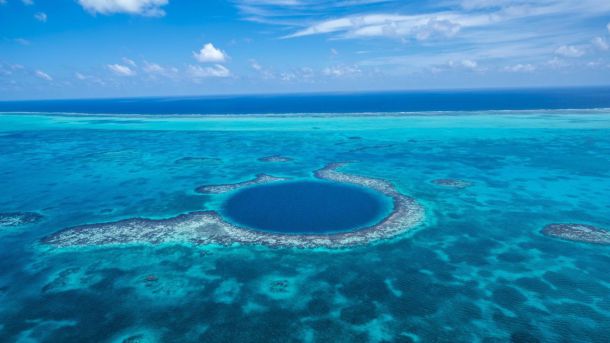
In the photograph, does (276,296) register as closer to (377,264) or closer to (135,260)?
(377,264)

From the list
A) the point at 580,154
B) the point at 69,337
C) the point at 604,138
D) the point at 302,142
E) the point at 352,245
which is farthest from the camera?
the point at 302,142

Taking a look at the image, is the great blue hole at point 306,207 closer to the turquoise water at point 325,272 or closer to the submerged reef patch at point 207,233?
the submerged reef patch at point 207,233

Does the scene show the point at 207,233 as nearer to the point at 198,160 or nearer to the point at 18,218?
the point at 18,218

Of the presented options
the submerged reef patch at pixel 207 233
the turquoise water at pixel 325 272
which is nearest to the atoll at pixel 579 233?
the turquoise water at pixel 325 272

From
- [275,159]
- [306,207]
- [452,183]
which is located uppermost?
[275,159]

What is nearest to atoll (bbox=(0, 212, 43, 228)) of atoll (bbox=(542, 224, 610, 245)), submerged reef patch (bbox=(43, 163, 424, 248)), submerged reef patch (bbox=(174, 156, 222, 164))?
submerged reef patch (bbox=(43, 163, 424, 248))

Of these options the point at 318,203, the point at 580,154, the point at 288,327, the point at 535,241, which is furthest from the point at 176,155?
the point at 580,154

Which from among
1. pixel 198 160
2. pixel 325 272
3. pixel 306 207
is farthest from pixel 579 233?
pixel 198 160

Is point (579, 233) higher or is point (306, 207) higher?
point (306, 207)
